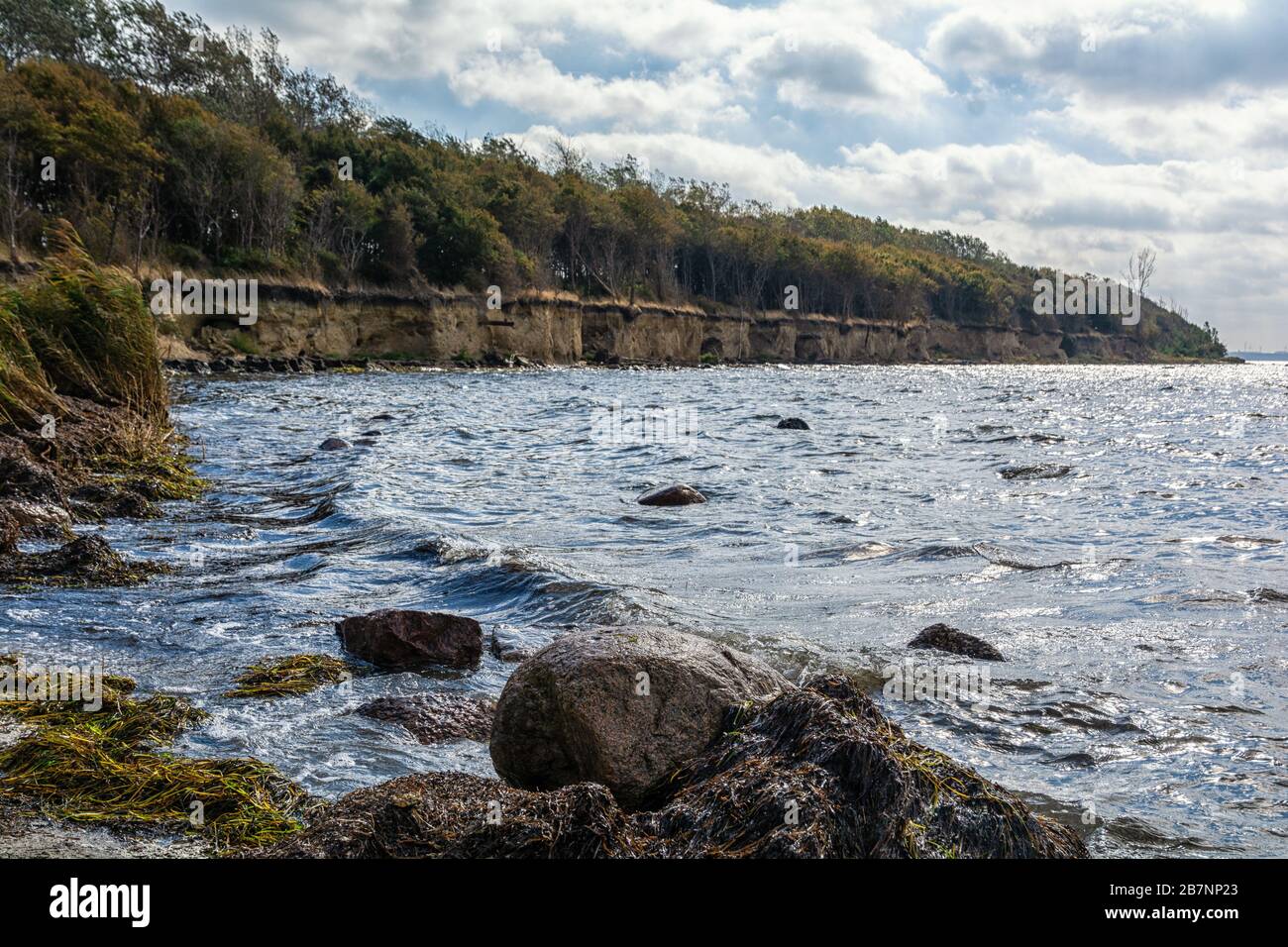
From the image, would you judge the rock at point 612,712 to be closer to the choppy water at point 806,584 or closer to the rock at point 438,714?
the choppy water at point 806,584

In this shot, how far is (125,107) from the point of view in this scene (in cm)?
5688

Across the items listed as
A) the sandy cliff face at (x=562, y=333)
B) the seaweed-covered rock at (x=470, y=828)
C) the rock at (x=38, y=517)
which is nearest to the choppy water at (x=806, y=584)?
the rock at (x=38, y=517)

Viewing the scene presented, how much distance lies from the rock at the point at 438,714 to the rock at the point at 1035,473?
562 inches

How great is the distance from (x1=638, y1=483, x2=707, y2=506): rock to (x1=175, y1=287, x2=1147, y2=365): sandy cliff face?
41.3 m

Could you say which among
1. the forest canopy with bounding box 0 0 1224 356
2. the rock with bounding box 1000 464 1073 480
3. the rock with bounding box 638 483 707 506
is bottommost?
the rock with bounding box 638 483 707 506

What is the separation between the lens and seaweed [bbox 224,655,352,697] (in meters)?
6.36

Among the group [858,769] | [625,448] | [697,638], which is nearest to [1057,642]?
[697,638]

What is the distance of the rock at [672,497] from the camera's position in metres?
15.0

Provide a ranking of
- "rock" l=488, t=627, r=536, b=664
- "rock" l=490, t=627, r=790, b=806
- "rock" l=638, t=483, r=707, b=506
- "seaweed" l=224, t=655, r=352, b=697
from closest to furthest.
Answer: "rock" l=490, t=627, r=790, b=806
"seaweed" l=224, t=655, r=352, b=697
"rock" l=488, t=627, r=536, b=664
"rock" l=638, t=483, r=707, b=506

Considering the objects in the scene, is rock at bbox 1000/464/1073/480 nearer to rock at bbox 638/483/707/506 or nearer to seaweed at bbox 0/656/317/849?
rock at bbox 638/483/707/506

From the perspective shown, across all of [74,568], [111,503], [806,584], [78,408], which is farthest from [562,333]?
[74,568]

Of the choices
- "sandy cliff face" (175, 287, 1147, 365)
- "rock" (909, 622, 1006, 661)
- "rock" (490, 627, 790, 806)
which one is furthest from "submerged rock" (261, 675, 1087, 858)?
"sandy cliff face" (175, 287, 1147, 365)

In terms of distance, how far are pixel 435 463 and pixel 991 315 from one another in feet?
460
